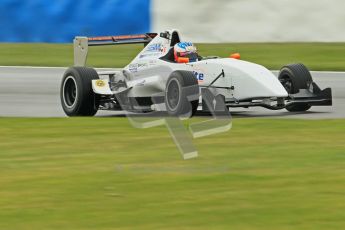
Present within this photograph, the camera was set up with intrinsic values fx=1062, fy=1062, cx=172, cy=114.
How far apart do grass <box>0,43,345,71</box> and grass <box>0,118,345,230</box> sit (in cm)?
1030

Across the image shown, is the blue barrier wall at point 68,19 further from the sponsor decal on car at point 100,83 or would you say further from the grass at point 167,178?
the grass at point 167,178

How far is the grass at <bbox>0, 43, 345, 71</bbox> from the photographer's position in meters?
23.0

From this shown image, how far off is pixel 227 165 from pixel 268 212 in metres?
2.18

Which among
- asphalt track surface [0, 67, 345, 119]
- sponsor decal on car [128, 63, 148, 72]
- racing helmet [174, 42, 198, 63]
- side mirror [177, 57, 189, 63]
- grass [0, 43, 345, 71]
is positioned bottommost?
asphalt track surface [0, 67, 345, 119]

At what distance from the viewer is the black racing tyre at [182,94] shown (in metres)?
13.2

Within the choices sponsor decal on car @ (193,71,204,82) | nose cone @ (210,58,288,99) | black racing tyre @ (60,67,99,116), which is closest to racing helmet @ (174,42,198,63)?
sponsor decal on car @ (193,71,204,82)

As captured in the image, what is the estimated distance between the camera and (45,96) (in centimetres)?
1750

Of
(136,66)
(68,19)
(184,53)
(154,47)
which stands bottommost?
(136,66)

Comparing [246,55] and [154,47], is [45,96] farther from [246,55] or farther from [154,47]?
[246,55]

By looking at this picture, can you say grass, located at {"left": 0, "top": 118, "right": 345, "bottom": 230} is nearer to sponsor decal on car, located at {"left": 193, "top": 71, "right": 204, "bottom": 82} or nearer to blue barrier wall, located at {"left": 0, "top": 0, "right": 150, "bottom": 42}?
sponsor decal on car, located at {"left": 193, "top": 71, "right": 204, "bottom": 82}

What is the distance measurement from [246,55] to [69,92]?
955 centimetres

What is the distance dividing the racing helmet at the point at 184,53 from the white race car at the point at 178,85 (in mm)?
13

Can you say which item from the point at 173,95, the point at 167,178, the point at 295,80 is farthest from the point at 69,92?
the point at 167,178

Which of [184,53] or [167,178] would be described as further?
[184,53]
